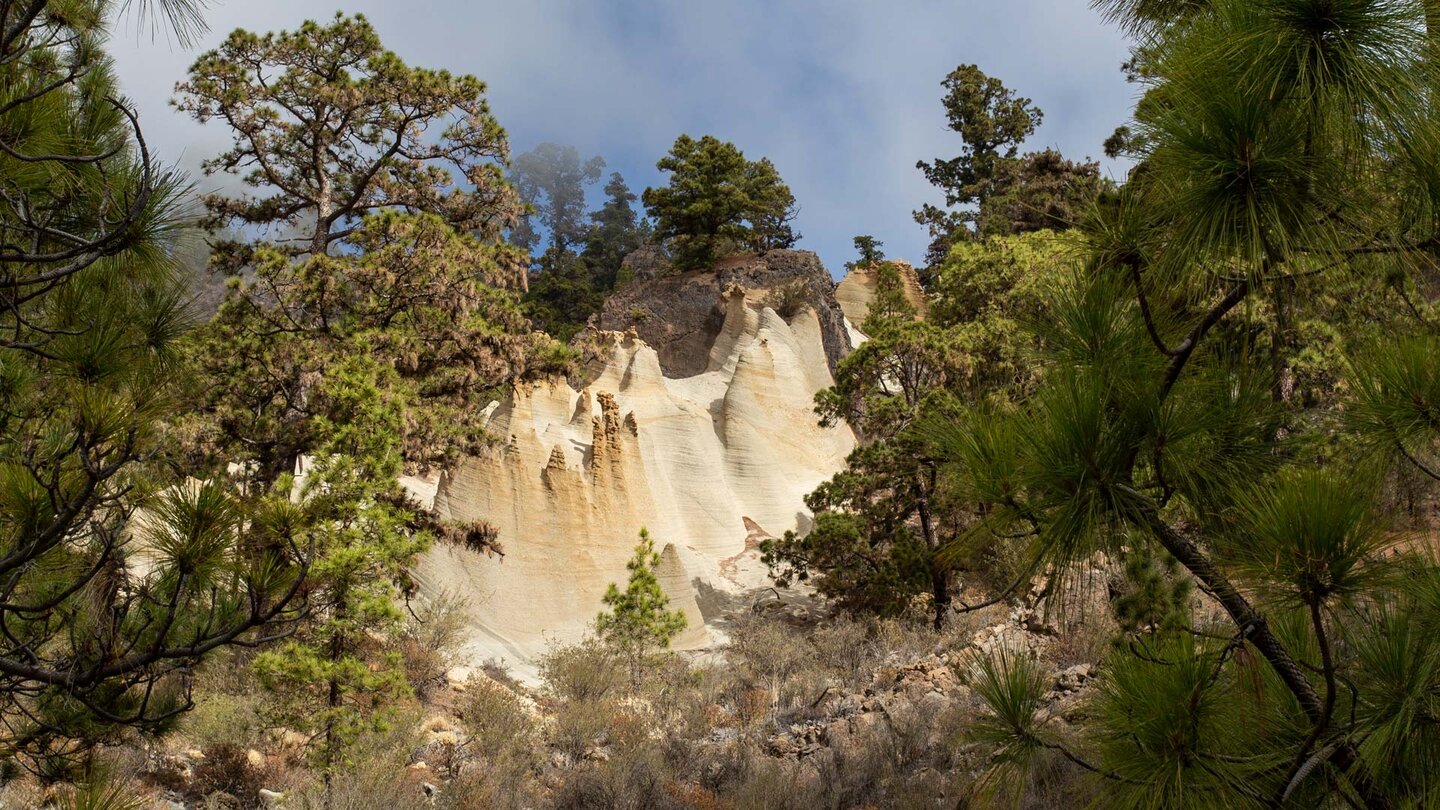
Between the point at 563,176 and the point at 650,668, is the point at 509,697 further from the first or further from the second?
the point at 563,176

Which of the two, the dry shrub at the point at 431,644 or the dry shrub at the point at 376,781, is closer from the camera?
the dry shrub at the point at 376,781

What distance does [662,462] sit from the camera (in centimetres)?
2194

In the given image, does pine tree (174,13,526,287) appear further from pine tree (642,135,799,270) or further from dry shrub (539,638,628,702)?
pine tree (642,135,799,270)

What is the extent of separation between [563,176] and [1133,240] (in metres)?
99.4

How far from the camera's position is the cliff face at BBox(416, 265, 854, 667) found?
51.5 ft

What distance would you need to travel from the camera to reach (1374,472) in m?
2.83

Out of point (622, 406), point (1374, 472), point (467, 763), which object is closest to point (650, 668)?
point (467, 763)

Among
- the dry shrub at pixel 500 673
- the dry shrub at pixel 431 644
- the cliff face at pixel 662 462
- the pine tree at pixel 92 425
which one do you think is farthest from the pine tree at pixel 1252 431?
the cliff face at pixel 662 462

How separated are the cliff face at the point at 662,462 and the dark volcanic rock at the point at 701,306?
0.19ft

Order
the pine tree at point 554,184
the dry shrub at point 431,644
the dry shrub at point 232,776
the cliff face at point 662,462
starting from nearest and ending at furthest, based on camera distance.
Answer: the dry shrub at point 232,776 < the dry shrub at point 431,644 < the cliff face at point 662,462 < the pine tree at point 554,184

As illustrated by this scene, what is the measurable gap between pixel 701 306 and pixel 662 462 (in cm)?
1032

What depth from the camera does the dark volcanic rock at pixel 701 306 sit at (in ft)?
100

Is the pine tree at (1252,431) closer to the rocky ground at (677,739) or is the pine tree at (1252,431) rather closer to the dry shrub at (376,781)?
the rocky ground at (677,739)

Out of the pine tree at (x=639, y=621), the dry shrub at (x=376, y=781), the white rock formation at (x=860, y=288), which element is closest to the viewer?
the dry shrub at (x=376, y=781)
